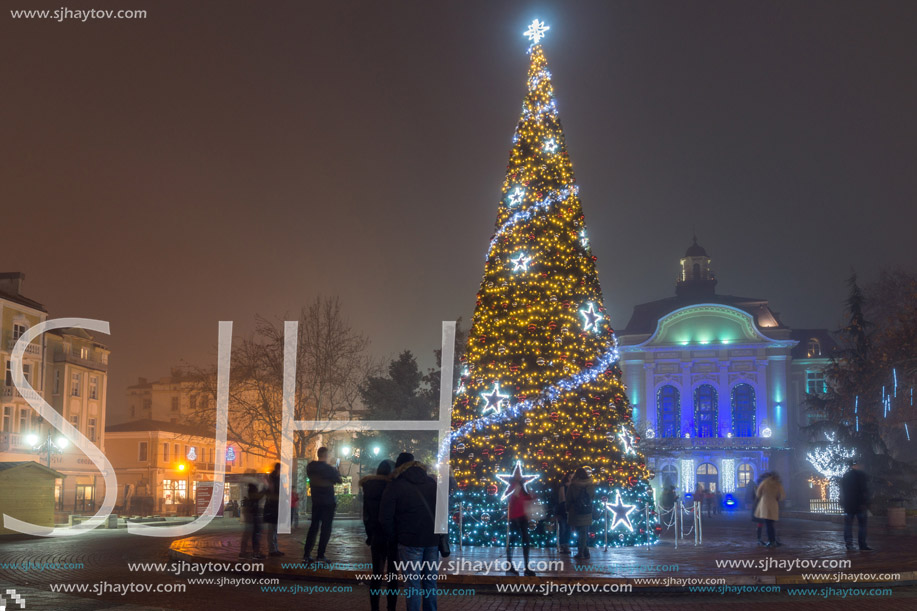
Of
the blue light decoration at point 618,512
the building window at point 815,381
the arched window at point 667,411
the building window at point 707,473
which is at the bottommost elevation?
the building window at point 707,473

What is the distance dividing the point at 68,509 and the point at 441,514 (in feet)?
154

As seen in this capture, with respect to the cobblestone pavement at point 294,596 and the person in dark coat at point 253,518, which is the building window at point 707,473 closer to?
the cobblestone pavement at point 294,596

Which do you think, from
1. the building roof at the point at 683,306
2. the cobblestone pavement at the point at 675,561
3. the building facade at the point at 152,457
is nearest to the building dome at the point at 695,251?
the building roof at the point at 683,306

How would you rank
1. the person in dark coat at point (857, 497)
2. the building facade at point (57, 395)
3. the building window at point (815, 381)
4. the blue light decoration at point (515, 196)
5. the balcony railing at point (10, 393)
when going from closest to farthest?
the person in dark coat at point (857, 497) < the blue light decoration at point (515, 196) < the balcony railing at point (10, 393) < the building facade at point (57, 395) < the building window at point (815, 381)

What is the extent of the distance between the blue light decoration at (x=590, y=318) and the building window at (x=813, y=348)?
55.8 meters

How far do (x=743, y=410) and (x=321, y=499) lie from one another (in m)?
57.0

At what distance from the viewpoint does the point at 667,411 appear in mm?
68312

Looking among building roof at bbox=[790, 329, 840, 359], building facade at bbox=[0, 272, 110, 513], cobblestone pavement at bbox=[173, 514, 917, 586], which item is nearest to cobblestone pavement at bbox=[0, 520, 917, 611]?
cobblestone pavement at bbox=[173, 514, 917, 586]

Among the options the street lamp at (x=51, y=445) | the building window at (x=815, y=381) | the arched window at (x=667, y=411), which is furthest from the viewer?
the building window at (x=815, y=381)

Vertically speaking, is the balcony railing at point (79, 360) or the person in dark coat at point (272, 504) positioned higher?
the balcony railing at point (79, 360)

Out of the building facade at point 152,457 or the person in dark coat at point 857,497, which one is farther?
the building facade at point 152,457

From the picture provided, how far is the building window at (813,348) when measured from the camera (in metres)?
70.8

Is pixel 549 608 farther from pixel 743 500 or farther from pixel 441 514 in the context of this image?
pixel 743 500

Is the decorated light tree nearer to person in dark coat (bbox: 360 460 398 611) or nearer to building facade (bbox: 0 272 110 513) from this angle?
person in dark coat (bbox: 360 460 398 611)
